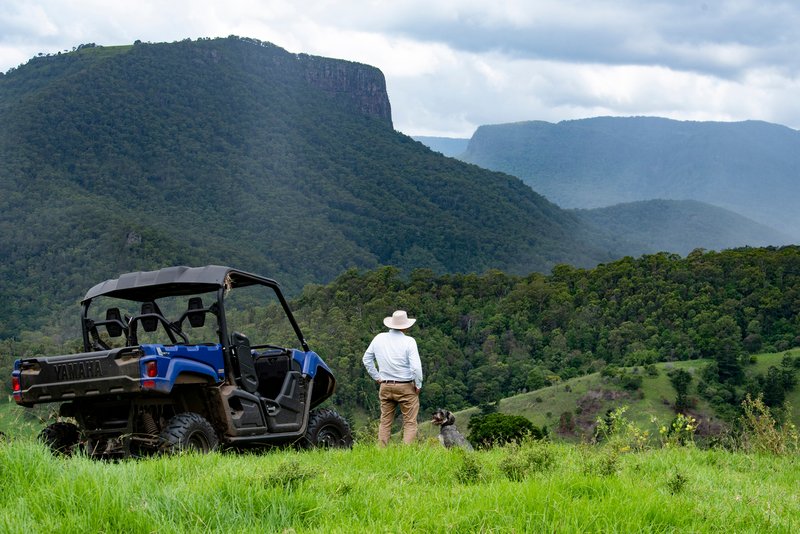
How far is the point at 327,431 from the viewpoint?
9633mm

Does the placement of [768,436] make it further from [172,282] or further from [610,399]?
[610,399]

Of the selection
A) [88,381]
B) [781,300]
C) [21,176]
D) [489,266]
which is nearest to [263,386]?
[88,381]

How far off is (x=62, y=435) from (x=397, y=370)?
3434 mm

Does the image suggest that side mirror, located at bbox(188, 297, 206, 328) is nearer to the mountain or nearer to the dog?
the dog

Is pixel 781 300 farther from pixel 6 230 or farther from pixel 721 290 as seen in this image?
pixel 6 230

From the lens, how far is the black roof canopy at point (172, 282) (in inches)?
326

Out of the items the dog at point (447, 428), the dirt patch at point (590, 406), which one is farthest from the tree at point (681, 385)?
the dog at point (447, 428)

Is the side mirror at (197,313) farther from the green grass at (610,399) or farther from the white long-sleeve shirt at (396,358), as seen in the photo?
the green grass at (610,399)

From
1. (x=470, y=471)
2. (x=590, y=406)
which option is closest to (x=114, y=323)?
(x=470, y=471)

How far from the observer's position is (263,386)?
959 cm

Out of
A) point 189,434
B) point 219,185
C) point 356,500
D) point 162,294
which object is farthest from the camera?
point 219,185

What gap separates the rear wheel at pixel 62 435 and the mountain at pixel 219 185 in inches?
3959

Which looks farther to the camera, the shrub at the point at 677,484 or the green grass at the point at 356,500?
the shrub at the point at 677,484

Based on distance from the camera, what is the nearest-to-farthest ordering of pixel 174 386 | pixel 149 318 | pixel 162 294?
1. pixel 174 386
2. pixel 149 318
3. pixel 162 294
